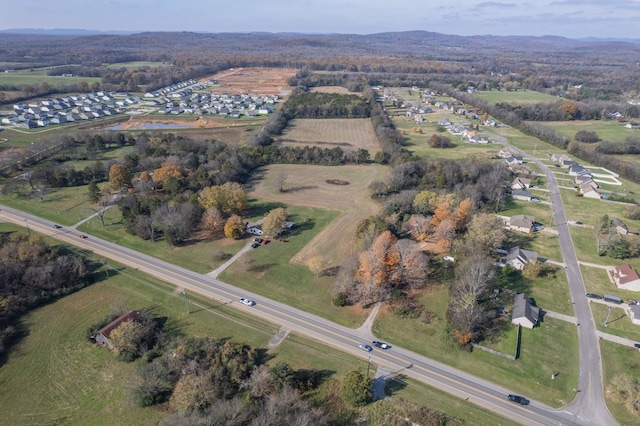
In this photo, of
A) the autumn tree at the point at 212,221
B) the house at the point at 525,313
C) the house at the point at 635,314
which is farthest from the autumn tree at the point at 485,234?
the autumn tree at the point at 212,221

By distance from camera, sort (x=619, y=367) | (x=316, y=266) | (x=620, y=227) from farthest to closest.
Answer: (x=620, y=227)
(x=316, y=266)
(x=619, y=367)

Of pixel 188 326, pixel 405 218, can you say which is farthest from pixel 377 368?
pixel 405 218

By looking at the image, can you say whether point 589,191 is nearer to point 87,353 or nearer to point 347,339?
point 347,339

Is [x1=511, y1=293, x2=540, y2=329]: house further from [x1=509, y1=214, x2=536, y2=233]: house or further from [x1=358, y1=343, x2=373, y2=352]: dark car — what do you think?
[x1=509, y1=214, x2=536, y2=233]: house

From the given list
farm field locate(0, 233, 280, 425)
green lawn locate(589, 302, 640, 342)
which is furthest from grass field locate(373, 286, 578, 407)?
farm field locate(0, 233, 280, 425)

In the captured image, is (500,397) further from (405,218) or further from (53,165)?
(53,165)

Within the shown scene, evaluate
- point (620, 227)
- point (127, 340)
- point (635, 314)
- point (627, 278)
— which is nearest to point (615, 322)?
point (635, 314)
